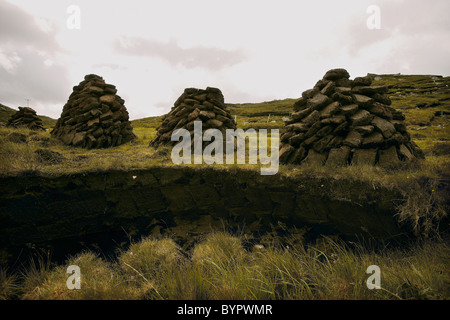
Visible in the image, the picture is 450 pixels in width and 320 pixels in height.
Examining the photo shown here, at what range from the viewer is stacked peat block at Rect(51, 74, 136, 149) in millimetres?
10430

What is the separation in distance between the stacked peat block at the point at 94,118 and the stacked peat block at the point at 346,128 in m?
9.10

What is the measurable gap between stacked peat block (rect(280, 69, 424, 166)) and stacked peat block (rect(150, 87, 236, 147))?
3.94 m

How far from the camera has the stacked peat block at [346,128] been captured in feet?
20.0

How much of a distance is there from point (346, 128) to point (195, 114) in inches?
251

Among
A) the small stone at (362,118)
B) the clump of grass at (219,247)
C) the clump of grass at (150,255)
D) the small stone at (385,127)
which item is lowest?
the clump of grass at (150,255)

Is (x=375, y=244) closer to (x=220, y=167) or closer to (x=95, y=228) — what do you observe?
(x=220, y=167)

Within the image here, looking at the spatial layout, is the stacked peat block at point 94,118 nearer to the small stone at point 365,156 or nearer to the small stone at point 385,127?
the small stone at point 365,156

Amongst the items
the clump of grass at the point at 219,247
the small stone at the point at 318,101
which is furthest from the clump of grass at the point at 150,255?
the small stone at the point at 318,101

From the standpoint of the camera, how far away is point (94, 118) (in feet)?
35.8

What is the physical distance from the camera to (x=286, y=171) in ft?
20.9

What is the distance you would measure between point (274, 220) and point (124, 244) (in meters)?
4.23

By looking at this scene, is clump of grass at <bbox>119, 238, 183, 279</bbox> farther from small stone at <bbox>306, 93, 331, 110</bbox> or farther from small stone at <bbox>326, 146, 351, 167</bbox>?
small stone at <bbox>306, 93, 331, 110</bbox>

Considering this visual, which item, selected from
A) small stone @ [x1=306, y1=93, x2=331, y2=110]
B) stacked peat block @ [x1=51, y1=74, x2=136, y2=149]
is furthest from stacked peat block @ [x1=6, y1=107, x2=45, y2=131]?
small stone @ [x1=306, y1=93, x2=331, y2=110]

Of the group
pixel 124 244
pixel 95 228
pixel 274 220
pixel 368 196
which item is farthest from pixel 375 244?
pixel 95 228
